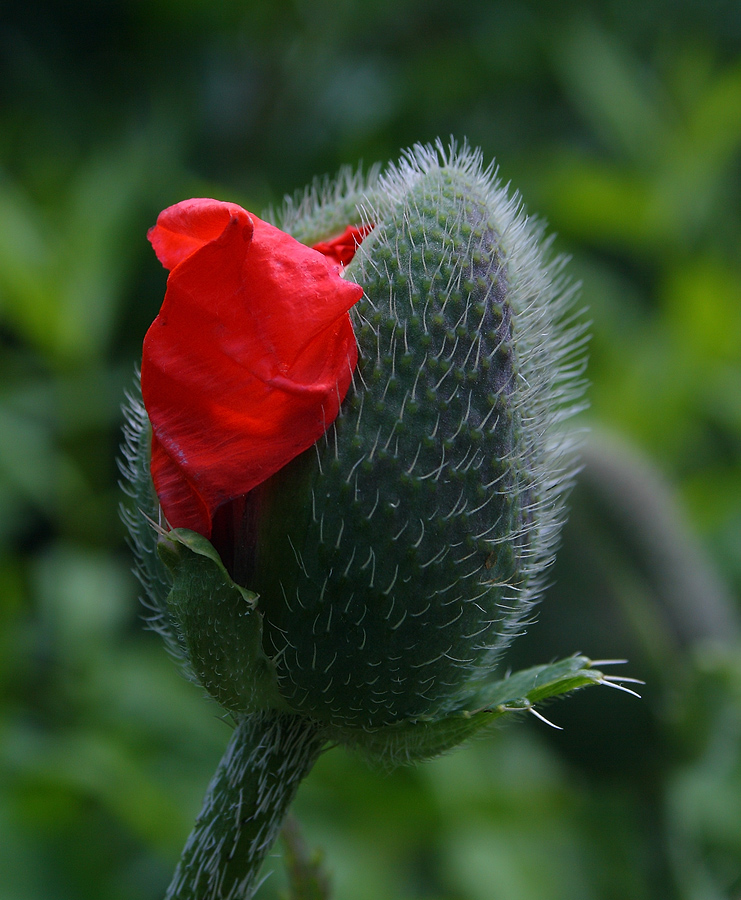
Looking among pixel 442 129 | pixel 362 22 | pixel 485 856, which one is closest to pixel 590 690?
pixel 485 856

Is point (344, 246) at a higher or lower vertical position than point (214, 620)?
higher

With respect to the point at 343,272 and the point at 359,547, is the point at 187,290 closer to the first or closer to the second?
the point at 343,272

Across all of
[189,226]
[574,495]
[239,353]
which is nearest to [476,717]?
[239,353]

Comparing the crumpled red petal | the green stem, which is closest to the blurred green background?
the green stem

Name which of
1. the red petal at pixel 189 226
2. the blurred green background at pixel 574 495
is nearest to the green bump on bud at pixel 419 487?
the red petal at pixel 189 226

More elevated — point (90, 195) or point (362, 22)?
point (362, 22)

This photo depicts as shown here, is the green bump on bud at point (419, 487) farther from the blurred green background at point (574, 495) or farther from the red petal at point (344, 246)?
the blurred green background at point (574, 495)

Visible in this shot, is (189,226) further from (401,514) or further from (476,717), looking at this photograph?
(476,717)
